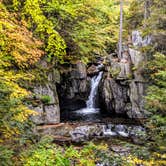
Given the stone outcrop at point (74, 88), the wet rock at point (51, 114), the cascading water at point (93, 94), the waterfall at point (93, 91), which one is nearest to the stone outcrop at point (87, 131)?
the wet rock at point (51, 114)

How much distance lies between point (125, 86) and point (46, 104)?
17.8ft

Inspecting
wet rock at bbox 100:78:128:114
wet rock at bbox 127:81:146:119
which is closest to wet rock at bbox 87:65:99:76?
wet rock at bbox 100:78:128:114

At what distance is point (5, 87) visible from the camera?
6.44 metres

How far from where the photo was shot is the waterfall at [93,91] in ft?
64.6

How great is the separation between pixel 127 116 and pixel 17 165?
11545 millimetres

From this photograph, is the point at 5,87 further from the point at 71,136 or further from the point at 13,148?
the point at 71,136

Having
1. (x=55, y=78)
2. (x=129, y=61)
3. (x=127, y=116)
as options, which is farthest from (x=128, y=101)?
(x=55, y=78)

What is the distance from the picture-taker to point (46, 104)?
14867mm

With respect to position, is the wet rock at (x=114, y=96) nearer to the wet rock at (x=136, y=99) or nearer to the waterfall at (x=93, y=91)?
the wet rock at (x=136, y=99)

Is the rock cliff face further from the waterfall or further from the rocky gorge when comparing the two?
the waterfall

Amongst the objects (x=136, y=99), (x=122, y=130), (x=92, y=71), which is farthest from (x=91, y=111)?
(x=122, y=130)

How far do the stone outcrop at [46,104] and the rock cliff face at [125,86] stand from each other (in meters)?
4.04

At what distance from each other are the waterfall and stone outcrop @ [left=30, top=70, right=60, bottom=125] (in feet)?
15.2

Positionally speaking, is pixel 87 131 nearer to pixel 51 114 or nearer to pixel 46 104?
pixel 51 114
